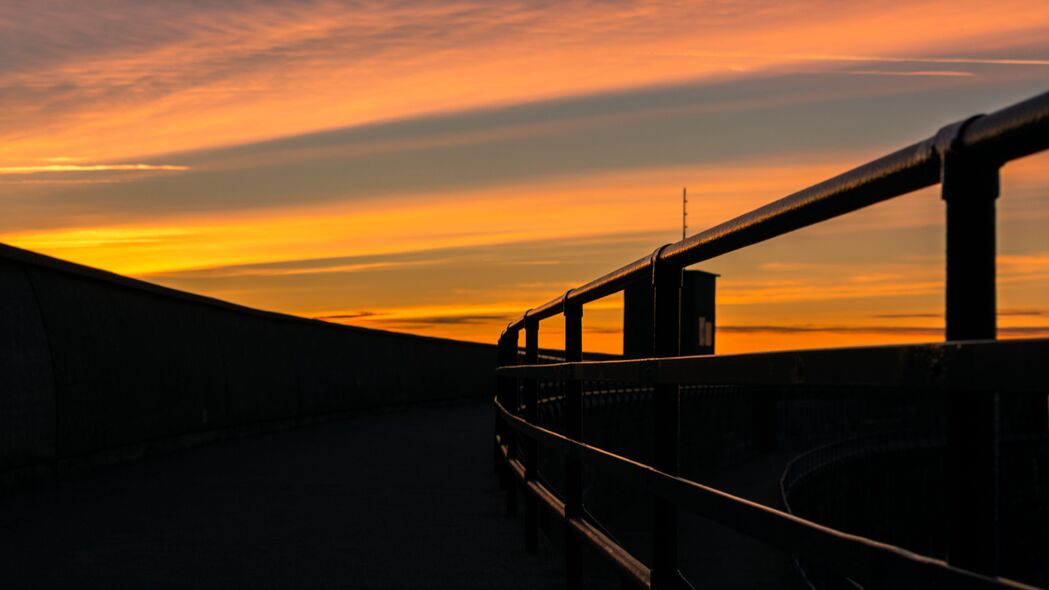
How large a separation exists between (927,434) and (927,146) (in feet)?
329

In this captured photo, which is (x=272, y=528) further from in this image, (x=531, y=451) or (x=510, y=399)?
(x=510, y=399)

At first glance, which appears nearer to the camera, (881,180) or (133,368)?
(881,180)

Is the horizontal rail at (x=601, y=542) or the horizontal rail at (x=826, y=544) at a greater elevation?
the horizontal rail at (x=826, y=544)

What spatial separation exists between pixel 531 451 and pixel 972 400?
5304 mm

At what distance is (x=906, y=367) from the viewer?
205cm

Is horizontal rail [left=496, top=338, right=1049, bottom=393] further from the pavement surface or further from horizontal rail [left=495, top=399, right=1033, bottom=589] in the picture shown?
the pavement surface

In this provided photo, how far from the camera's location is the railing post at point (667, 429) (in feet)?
12.8

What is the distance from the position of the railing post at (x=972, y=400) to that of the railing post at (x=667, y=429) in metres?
1.75

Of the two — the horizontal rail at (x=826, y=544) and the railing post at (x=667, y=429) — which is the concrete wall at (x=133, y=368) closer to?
the railing post at (x=667, y=429)

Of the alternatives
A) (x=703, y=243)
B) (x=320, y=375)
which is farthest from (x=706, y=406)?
(x=703, y=243)

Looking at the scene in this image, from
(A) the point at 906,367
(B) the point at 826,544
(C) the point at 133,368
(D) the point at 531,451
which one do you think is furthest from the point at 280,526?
(A) the point at 906,367

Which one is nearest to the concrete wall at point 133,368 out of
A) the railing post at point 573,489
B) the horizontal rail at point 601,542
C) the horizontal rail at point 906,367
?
the horizontal rail at point 601,542

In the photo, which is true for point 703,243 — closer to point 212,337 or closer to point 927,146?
point 927,146

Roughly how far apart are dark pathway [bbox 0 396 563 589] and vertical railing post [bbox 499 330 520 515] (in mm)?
169
